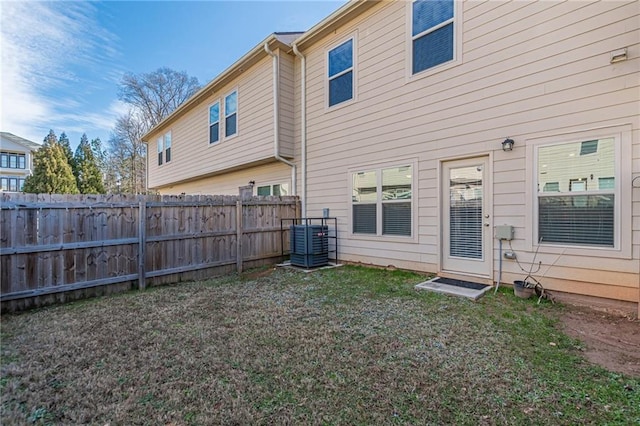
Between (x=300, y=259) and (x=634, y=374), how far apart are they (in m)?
5.16

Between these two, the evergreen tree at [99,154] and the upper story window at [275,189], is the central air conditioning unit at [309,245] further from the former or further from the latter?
the evergreen tree at [99,154]

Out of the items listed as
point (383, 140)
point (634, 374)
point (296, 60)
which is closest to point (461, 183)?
point (383, 140)

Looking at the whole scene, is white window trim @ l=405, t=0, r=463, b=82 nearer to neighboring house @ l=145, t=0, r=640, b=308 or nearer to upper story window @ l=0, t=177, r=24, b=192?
neighboring house @ l=145, t=0, r=640, b=308

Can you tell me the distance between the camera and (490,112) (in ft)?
15.0

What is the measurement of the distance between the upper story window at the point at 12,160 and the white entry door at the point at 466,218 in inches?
1525

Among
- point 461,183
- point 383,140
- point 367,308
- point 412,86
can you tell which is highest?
point 412,86

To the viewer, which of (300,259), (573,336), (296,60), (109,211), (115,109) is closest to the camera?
(573,336)

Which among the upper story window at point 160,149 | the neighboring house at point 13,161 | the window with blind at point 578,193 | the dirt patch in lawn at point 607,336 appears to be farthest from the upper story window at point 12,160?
the dirt patch in lawn at point 607,336

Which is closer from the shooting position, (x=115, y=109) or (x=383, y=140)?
(x=383, y=140)

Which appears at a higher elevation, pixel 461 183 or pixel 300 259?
pixel 461 183

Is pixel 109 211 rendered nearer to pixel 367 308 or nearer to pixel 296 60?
pixel 367 308

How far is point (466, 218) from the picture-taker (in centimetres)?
496

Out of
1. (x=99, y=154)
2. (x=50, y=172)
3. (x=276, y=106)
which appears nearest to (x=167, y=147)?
(x=276, y=106)

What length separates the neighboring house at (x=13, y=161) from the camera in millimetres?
27406
